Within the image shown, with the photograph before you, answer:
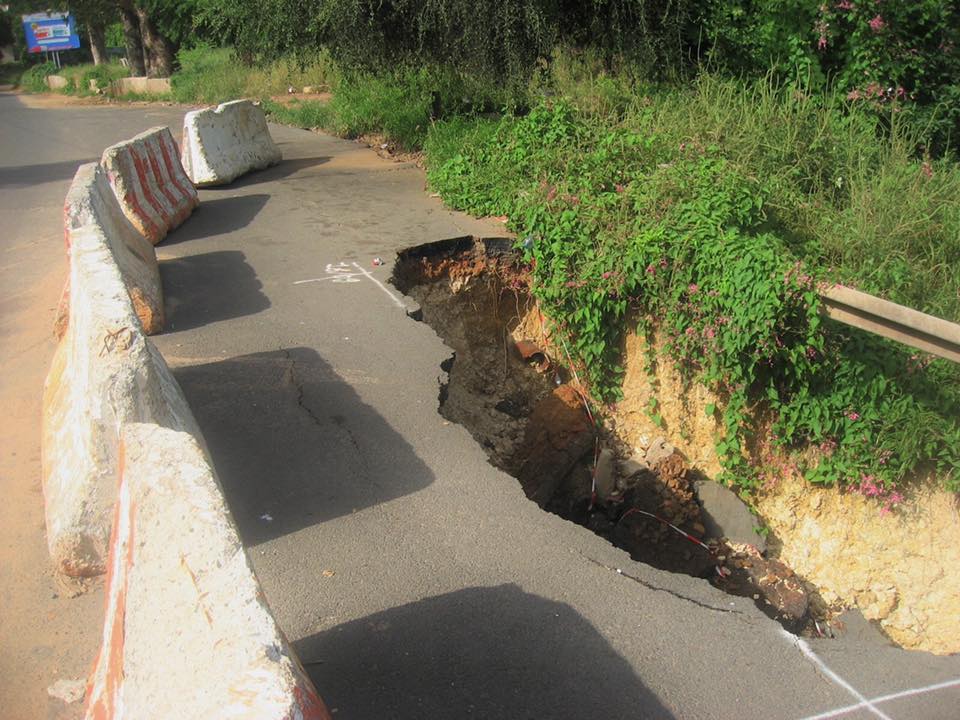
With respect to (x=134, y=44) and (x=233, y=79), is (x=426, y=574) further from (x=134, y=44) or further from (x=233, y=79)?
(x=134, y=44)

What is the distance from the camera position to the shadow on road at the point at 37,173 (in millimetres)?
14375

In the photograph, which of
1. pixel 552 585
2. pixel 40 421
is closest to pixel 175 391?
pixel 40 421

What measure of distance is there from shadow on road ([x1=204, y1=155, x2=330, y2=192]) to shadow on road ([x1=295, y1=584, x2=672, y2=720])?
9602mm

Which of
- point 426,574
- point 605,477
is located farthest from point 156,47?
point 426,574

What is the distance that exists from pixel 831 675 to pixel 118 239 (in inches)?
242

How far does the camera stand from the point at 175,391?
5195 mm

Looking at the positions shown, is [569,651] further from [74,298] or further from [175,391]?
[74,298]

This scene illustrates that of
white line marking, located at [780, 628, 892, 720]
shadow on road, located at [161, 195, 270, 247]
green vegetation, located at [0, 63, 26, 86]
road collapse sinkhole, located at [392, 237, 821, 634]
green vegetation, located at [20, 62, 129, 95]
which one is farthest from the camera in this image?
green vegetation, located at [0, 63, 26, 86]

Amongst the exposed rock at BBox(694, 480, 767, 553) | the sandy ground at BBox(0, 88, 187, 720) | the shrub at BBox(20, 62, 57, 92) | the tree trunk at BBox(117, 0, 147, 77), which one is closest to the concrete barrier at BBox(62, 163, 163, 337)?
the sandy ground at BBox(0, 88, 187, 720)

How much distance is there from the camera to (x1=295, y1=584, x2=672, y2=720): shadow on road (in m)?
3.74

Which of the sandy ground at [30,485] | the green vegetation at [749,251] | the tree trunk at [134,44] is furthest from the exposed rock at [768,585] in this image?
the tree trunk at [134,44]

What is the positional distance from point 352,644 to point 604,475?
12.9 feet

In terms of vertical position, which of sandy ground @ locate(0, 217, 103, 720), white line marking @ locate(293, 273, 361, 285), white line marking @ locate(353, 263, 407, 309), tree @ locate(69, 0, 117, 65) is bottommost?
sandy ground @ locate(0, 217, 103, 720)

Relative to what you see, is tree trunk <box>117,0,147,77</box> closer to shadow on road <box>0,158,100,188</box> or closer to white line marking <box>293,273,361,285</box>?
shadow on road <box>0,158,100,188</box>
